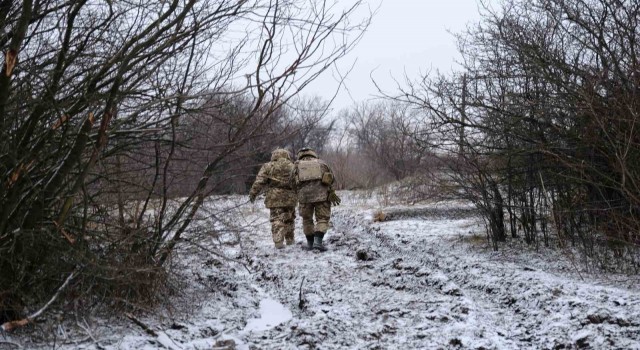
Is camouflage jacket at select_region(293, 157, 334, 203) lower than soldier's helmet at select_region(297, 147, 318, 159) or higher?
lower

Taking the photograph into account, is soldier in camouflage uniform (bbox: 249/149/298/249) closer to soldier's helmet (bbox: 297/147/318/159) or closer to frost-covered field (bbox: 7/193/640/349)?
soldier's helmet (bbox: 297/147/318/159)

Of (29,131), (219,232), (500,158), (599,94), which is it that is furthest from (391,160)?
(29,131)

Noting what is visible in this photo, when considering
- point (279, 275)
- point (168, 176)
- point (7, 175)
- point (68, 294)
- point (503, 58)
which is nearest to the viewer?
point (7, 175)

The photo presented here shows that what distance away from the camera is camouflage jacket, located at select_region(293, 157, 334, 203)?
11.1 m

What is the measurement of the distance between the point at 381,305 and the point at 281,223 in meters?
4.58

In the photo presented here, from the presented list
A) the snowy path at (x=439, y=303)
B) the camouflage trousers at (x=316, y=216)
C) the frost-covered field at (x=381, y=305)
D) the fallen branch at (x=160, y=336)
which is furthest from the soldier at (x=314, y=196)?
the fallen branch at (x=160, y=336)

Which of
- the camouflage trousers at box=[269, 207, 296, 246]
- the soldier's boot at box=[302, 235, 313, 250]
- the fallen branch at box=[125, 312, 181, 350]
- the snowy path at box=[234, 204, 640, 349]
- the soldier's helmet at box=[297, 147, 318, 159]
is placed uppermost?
the soldier's helmet at box=[297, 147, 318, 159]

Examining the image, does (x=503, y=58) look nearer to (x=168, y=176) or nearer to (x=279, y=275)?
(x=279, y=275)

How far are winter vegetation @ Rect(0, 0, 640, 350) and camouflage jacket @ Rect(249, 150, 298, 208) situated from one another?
1007 millimetres

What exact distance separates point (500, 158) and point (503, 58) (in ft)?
5.15

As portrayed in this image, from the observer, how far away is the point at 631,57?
751cm

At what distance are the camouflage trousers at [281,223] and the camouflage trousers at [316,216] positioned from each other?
0.32 m

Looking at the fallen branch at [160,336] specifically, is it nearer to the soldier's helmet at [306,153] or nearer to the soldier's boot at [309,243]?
the soldier's boot at [309,243]

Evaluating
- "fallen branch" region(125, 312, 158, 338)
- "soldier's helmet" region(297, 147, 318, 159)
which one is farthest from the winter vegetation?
"soldier's helmet" region(297, 147, 318, 159)
